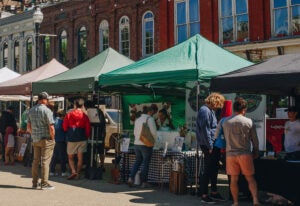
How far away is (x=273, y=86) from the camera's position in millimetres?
8227

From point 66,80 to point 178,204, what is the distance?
568cm

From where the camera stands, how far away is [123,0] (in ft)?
89.4

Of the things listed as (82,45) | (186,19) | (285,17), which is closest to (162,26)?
(186,19)

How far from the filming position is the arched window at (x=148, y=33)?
25766mm

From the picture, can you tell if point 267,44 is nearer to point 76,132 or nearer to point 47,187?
point 76,132

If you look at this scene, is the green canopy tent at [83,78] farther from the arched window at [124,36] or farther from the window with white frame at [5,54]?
the window with white frame at [5,54]

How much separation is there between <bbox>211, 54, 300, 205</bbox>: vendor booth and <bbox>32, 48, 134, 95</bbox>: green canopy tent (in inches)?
154

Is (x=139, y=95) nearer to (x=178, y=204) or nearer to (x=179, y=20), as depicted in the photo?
(x=178, y=204)

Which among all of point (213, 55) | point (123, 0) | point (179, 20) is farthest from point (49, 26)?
point (213, 55)

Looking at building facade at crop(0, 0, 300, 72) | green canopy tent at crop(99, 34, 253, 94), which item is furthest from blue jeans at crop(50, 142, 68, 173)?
building facade at crop(0, 0, 300, 72)

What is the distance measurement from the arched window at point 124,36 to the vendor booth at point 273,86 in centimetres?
1813

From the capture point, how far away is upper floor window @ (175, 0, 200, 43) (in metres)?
23.1

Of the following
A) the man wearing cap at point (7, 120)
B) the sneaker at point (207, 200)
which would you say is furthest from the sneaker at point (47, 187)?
the man wearing cap at point (7, 120)

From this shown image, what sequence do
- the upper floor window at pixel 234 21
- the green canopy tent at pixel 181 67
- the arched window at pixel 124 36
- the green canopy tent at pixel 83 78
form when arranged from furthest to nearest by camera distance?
1. the arched window at pixel 124 36
2. the upper floor window at pixel 234 21
3. the green canopy tent at pixel 83 78
4. the green canopy tent at pixel 181 67
